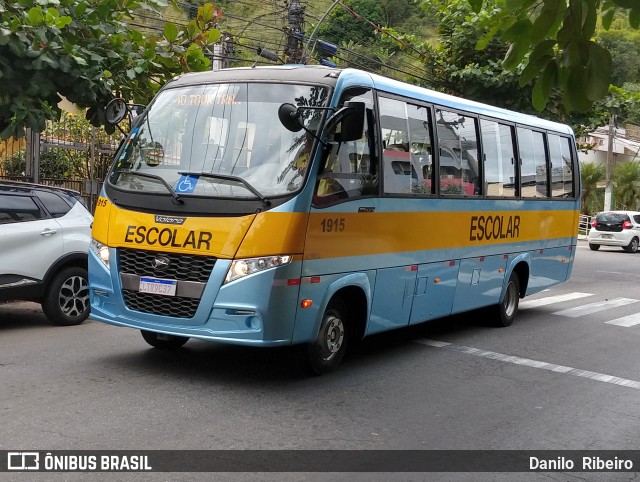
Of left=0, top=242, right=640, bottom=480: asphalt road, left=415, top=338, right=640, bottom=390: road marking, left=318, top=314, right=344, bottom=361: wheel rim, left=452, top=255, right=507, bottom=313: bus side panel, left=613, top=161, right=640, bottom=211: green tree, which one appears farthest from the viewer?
left=613, top=161, right=640, bottom=211: green tree

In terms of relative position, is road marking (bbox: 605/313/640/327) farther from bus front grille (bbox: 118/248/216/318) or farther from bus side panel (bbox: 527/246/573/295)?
bus front grille (bbox: 118/248/216/318)

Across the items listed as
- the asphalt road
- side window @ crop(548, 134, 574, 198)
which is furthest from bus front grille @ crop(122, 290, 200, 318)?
side window @ crop(548, 134, 574, 198)

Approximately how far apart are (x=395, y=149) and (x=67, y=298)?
14.5ft

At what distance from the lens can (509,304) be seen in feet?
37.8

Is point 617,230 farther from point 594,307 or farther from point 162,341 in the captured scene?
point 162,341

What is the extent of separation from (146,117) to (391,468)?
14.6ft

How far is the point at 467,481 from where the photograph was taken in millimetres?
5039

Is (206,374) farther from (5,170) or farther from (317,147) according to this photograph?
(5,170)

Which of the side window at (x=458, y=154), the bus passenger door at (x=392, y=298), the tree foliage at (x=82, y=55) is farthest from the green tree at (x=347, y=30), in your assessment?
the bus passenger door at (x=392, y=298)

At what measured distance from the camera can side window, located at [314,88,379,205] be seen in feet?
23.2

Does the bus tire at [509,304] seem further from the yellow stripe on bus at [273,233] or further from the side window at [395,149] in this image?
the side window at [395,149]

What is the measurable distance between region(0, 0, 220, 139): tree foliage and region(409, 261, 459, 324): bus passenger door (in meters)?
4.70

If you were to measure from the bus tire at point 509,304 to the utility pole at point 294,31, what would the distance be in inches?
409

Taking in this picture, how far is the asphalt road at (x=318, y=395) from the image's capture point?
18.3ft
